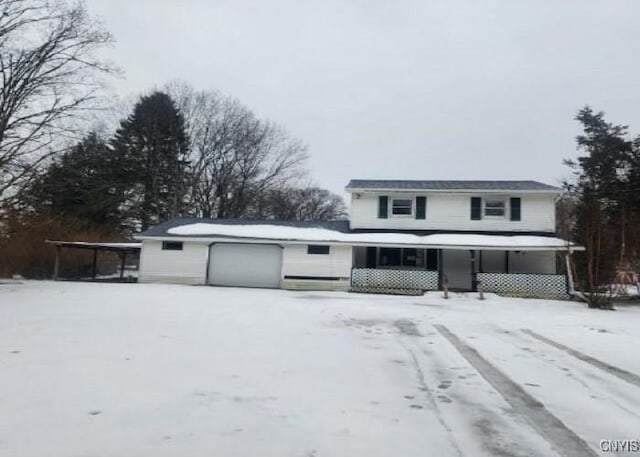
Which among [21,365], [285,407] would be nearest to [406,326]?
[285,407]

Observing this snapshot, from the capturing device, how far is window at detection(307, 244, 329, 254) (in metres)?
22.0

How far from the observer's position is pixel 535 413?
14.8 feet

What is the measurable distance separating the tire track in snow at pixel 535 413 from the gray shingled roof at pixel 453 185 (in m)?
16.9

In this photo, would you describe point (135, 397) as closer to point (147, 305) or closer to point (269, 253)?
point (147, 305)

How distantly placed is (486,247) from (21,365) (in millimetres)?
18240

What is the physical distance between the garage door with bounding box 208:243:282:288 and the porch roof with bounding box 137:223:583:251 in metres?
0.60

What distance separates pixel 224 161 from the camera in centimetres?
3984

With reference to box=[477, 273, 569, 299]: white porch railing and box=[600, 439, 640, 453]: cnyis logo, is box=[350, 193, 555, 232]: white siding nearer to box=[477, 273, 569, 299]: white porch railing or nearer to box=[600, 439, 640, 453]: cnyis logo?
box=[477, 273, 569, 299]: white porch railing

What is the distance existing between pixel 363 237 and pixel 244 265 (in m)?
5.85

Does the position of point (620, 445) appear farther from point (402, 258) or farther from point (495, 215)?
point (495, 215)

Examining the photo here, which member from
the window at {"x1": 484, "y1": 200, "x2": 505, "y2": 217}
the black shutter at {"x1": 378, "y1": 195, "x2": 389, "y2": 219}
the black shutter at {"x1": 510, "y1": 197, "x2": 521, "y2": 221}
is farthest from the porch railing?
the black shutter at {"x1": 510, "y1": 197, "x2": 521, "y2": 221}

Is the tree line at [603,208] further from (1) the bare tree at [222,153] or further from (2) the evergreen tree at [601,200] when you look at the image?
(1) the bare tree at [222,153]

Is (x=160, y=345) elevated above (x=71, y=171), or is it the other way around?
(x=71, y=171)

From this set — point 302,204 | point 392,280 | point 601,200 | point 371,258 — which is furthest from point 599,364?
point 302,204
